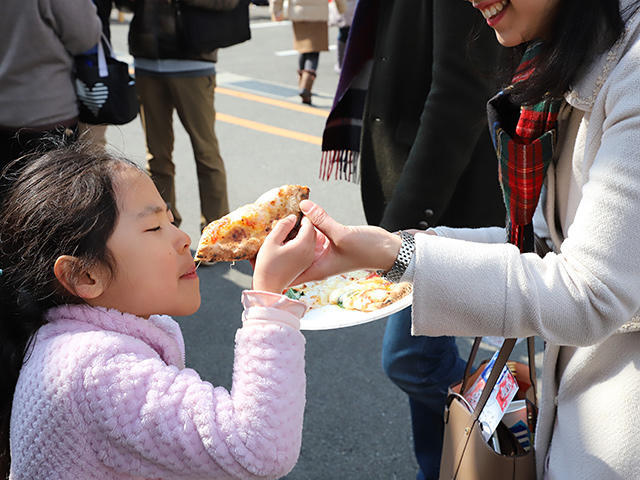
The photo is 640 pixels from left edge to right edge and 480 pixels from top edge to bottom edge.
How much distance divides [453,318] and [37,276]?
0.76m

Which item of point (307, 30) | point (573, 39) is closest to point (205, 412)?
point (573, 39)

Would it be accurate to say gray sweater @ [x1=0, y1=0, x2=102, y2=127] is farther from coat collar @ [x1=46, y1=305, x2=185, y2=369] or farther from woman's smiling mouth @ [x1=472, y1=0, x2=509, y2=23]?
woman's smiling mouth @ [x1=472, y1=0, x2=509, y2=23]

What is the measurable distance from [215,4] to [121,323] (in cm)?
296

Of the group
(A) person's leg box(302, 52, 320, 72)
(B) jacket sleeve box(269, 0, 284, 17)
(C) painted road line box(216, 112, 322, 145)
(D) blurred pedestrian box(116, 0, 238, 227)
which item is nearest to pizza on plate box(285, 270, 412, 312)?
(D) blurred pedestrian box(116, 0, 238, 227)

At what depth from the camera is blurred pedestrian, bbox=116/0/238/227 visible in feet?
13.0

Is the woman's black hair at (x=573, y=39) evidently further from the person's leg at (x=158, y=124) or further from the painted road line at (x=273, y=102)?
the painted road line at (x=273, y=102)

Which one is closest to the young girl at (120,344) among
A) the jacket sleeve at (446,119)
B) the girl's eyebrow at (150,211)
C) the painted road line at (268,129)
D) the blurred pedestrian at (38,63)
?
the girl's eyebrow at (150,211)

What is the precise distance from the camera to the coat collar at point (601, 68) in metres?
1.24

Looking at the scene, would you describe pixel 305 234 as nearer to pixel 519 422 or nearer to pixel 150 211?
pixel 150 211

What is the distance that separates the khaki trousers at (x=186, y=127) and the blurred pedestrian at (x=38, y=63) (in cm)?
84

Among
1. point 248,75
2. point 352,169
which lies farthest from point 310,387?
point 248,75

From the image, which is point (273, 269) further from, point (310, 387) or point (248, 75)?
point (248, 75)

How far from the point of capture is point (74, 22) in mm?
3117

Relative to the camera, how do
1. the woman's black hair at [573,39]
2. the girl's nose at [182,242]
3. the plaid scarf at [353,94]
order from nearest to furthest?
the woman's black hair at [573,39]
the girl's nose at [182,242]
the plaid scarf at [353,94]
